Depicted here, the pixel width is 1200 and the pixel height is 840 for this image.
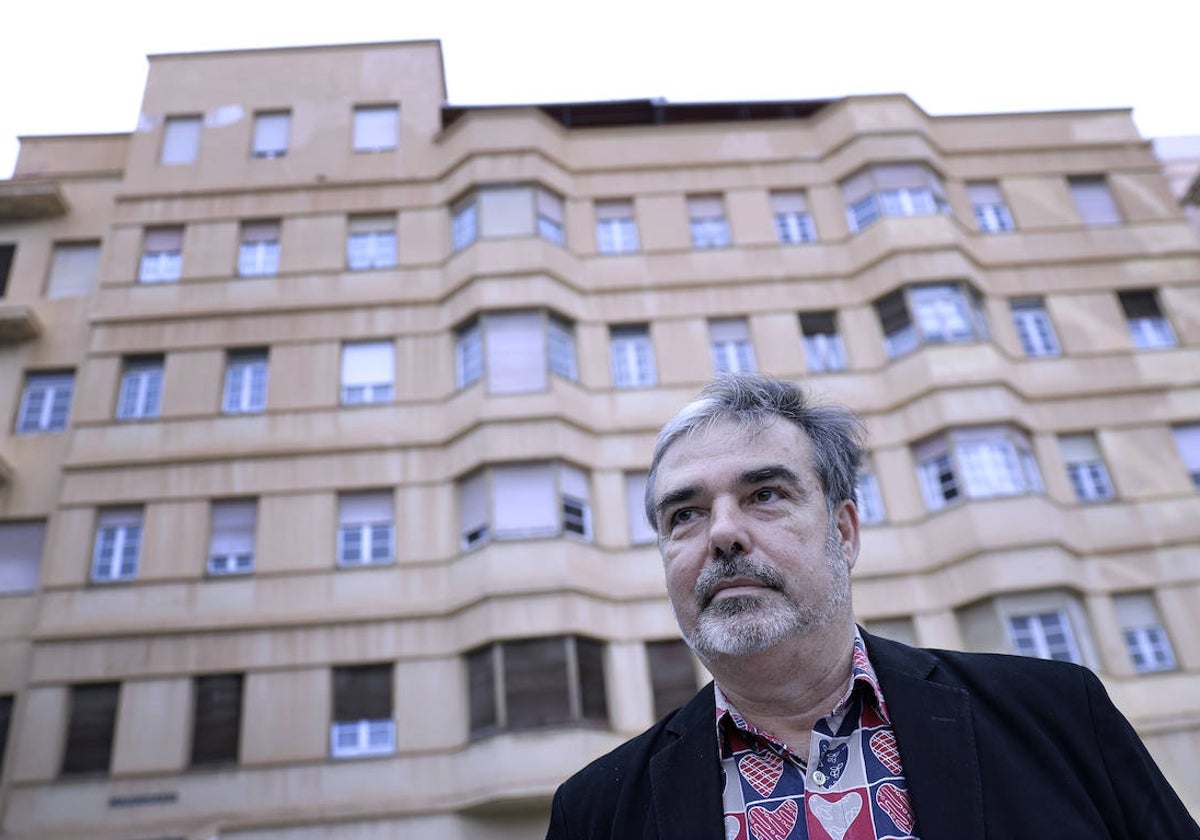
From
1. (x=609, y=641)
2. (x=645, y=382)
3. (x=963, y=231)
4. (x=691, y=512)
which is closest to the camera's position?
(x=691, y=512)

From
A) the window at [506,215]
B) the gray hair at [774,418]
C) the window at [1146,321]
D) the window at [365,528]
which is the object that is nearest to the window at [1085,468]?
the window at [1146,321]

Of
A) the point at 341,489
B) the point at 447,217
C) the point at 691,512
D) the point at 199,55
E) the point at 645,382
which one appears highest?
the point at 199,55

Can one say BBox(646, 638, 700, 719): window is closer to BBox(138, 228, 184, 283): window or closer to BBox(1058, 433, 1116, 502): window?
BBox(1058, 433, 1116, 502): window

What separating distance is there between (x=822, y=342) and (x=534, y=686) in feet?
27.3

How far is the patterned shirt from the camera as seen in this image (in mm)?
2123

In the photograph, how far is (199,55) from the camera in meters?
19.0

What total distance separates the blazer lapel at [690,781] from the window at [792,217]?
52.3 ft

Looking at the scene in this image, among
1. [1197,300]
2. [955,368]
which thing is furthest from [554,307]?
[1197,300]

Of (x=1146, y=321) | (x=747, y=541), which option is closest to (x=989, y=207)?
(x=1146, y=321)

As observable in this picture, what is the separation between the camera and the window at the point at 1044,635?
42.8 ft

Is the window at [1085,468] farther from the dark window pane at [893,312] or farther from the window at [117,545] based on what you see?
the window at [117,545]

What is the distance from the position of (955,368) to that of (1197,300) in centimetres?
599

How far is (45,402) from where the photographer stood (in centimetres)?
1587

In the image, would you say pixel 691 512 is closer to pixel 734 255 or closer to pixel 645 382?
pixel 645 382
